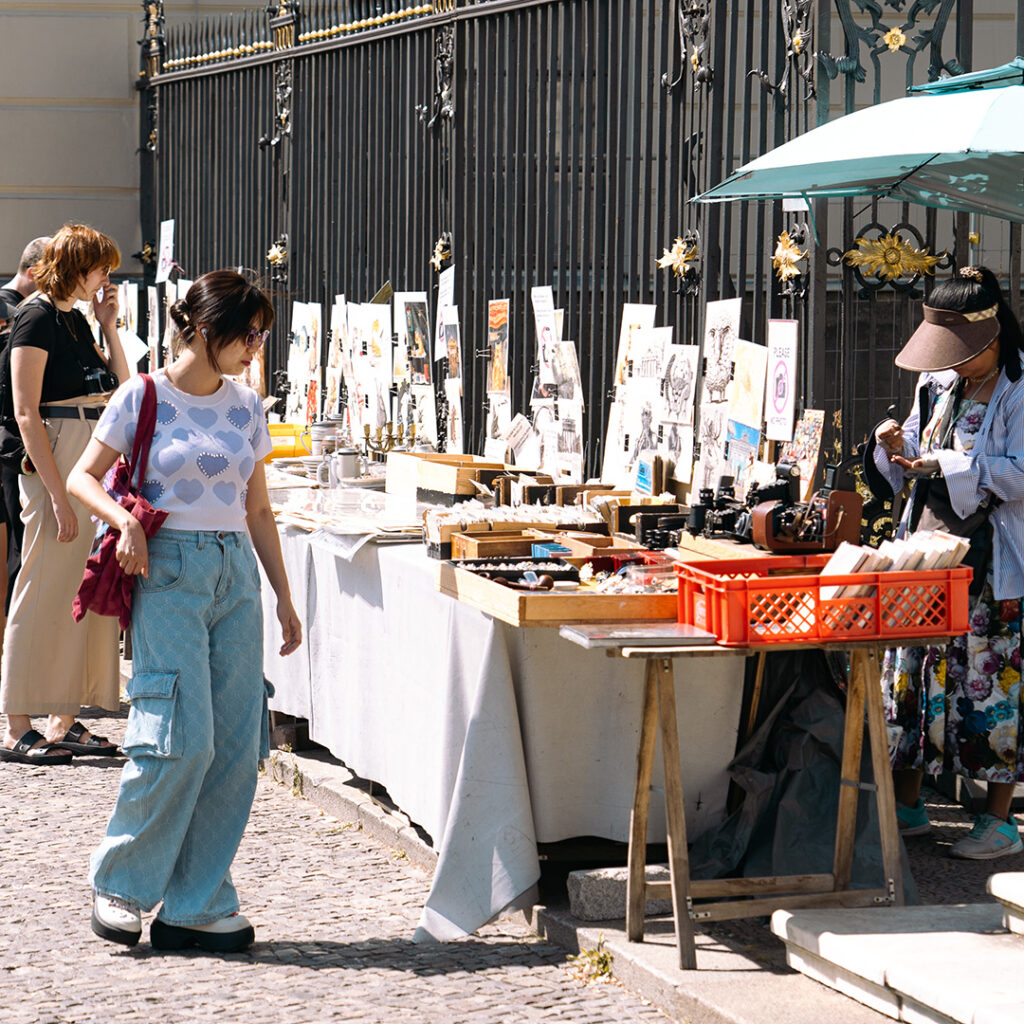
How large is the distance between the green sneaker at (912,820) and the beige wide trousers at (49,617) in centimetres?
325

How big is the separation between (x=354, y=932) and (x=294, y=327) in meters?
6.57

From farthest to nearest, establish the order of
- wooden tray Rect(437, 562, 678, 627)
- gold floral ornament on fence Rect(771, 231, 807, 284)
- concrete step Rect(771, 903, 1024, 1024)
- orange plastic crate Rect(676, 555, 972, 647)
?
1. gold floral ornament on fence Rect(771, 231, 807, 284)
2. wooden tray Rect(437, 562, 678, 627)
3. orange plastic crate Rect(676, 555, 972, 647)
4. concrete step Rect(771, 903, 1024, 1024)

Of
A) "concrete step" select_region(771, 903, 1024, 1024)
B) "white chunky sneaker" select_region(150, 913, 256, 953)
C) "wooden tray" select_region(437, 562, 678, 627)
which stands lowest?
"white chunky sneaker" select_region(150, 913, 256, 953)

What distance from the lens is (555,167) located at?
8.03 m

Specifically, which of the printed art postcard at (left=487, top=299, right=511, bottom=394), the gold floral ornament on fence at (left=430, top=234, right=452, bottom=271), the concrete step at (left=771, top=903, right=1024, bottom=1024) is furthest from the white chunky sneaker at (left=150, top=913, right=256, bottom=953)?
the gold floral ornament on fence at (left=430, top=234, right=452, bottom=271)

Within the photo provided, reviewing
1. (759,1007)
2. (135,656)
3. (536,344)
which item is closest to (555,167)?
(536,344)

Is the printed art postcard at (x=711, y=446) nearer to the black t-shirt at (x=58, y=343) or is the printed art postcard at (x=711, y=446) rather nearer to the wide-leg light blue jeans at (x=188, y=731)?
the wide-leg light blue jeans at (x=188, y=731)

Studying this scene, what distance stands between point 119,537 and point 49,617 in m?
2.52

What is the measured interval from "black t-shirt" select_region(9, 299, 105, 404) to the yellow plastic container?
2.04m

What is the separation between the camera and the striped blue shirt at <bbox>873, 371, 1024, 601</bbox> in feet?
17.1

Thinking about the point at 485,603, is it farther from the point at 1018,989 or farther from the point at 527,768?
the point at 1018,989

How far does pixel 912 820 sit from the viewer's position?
568cm

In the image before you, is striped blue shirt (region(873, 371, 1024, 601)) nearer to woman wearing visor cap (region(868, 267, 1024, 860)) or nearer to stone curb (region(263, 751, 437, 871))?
woman wearing visor cap (region(868, 267, 1024, 860))

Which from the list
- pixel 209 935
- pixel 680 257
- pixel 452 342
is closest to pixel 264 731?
pixel 209 935
